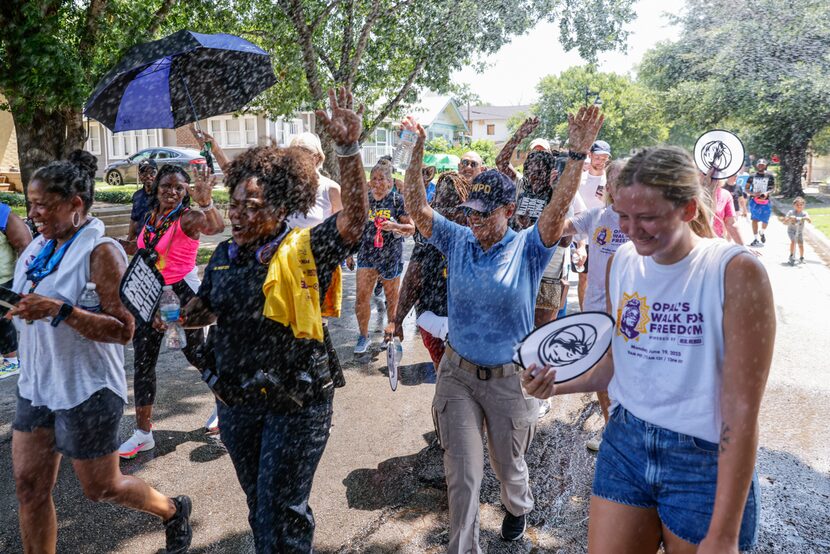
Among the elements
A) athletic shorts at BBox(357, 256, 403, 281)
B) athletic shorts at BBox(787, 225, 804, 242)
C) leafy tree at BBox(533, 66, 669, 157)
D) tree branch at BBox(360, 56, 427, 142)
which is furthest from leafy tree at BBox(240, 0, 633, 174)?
leafy tree at BBox(533, 66, 669, 157)

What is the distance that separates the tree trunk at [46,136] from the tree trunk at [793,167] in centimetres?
3591

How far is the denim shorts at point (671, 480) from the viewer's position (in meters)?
1.97

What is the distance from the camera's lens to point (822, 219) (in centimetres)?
2106

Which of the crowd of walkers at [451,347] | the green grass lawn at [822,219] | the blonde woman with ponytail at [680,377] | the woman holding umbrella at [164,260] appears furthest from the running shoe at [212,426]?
the green grass lawn at [822,219]

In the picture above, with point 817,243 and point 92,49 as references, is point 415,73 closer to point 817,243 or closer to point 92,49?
point 92,49

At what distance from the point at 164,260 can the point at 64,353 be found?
1.85m

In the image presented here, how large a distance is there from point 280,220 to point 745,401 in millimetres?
1826

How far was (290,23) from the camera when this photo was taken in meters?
13.4

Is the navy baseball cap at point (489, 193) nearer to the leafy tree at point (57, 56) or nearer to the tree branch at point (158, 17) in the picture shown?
the leafy tree at point (57, 56)

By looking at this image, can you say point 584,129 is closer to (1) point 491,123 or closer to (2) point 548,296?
(2) point 548,296

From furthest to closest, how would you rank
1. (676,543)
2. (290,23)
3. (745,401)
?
(290,23)
(676,543)
(745,401)

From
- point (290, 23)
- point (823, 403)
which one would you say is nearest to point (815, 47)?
point (290, 23)

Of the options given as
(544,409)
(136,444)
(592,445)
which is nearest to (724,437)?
(592,445)

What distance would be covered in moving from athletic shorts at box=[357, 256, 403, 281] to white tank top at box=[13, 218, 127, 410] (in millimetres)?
4039
